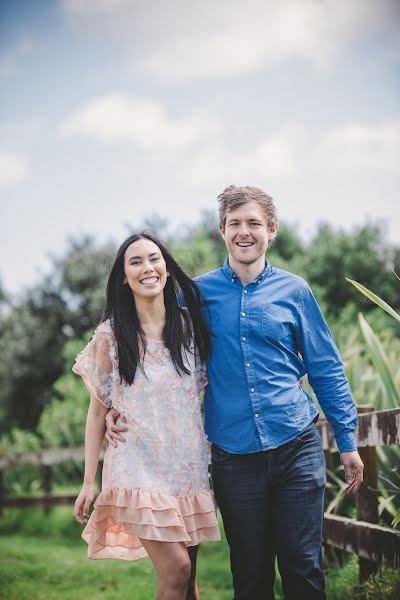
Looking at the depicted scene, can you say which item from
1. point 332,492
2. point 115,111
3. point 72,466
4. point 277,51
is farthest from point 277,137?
point 332,492

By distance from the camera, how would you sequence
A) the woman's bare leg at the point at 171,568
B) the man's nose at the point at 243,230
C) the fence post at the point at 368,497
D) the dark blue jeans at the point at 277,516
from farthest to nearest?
the fence post at the point at 368,497 → the man's nose at the point at 243,230 → the dark blue jeans at the point at 277,516 → the woman's bare leg at the point at 171,568

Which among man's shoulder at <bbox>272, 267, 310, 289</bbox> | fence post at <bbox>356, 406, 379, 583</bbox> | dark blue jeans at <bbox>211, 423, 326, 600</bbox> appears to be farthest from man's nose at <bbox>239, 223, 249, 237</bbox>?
fence post at <bbox>356, 406, 379, 583</bbox>

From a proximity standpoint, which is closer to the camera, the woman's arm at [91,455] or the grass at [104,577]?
the woman's arm at [91,455]

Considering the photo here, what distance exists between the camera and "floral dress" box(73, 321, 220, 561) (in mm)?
2693

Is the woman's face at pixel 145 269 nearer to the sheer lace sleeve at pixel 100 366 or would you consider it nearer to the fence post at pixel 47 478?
the sheer lace sleeve at pixel 100 366

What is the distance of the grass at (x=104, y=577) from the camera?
→ 12.3ft

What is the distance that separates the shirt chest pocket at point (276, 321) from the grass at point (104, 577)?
4.42 feet

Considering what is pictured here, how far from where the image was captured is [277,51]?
13.6 m

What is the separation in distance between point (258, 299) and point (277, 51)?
11.9 metres

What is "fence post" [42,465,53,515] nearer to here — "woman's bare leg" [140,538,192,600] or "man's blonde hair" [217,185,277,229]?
"woman's bare leg" [140,538,192,600]

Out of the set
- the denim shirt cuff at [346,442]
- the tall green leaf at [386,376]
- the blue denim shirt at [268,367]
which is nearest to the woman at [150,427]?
the blue denim shirt at [268,367]

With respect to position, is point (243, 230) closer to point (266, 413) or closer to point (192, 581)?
point (266, 413)

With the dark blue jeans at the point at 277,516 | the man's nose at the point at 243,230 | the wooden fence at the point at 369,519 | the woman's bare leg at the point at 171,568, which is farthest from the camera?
the wooden fence at the point at 369,519

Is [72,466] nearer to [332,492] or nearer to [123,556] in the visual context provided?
[332,492]
